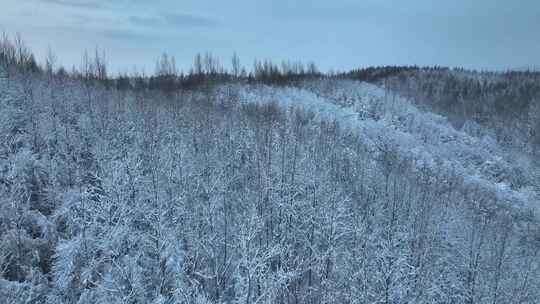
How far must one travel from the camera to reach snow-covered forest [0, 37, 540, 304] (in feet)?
24.3

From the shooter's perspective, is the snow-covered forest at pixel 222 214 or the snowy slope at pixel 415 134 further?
the snowy slope at pixel 415 134

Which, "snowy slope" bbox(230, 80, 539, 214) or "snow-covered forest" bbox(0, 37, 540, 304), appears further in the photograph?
"snowy slope" bbox(230, 80, 539, 214)

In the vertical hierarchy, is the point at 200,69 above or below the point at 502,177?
above

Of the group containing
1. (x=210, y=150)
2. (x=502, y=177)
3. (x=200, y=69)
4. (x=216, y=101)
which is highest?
(x=200, y=69)

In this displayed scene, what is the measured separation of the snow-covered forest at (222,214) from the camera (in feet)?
24.3

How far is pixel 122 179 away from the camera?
30.8ft

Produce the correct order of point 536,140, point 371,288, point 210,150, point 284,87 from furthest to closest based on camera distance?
point 284,87, point 536,140, point 210,150, point 371,288

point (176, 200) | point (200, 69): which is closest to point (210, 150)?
point (176, 200)

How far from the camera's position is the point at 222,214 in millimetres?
9820

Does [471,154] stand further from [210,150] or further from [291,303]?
[291,303]

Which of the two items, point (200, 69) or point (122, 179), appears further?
point (200, 69)

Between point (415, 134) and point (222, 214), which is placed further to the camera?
point (415, 134)

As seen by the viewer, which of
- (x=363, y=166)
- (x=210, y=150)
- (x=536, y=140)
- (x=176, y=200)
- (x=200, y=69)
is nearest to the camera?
(x=176, y=200)

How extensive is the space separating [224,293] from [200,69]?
32672 millimetres
